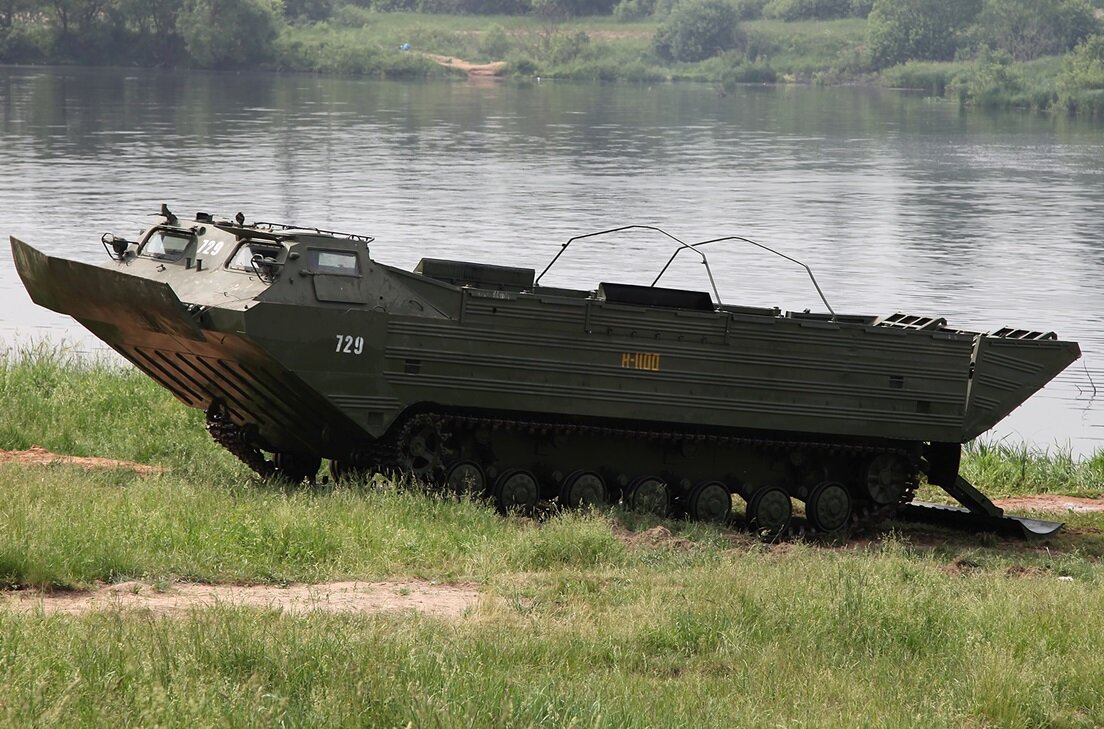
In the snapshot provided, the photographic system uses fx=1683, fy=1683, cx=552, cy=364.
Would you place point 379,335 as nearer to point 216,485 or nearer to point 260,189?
point 216,485

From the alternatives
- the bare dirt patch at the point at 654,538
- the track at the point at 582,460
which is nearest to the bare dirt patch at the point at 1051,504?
the track at the point at 582,460

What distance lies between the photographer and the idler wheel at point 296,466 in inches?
565

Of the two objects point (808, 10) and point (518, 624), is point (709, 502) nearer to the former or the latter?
point (518, 624)

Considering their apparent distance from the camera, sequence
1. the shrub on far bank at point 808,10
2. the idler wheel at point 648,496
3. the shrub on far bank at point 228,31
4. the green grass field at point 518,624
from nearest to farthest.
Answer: the green grass field at point 518,624 < the idler wheel at point 648,496 < the shrub on far bank at point 228,31 < the shrub on far bank at point 808,10

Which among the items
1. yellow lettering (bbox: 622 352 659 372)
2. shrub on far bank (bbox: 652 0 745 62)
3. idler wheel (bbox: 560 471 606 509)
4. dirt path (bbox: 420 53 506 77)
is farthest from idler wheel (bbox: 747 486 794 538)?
shrub on far bank (bbox: 652 0 745 62)

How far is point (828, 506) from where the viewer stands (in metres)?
14.8

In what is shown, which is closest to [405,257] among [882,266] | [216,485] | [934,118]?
[882,266]

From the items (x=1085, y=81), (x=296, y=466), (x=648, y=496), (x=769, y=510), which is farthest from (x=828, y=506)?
(x=1085, y=81)

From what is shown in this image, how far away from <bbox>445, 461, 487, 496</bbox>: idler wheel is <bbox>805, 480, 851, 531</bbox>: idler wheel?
3080 millimetres

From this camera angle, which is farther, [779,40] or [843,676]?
[779,40]

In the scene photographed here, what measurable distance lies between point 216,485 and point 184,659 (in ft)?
18.7

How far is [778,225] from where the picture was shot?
131 feet

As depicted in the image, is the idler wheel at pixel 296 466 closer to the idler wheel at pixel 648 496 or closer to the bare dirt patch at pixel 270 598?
the idler wheel at pixel 648 496

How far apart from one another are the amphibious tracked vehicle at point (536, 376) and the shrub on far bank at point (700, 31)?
92.5 metres
